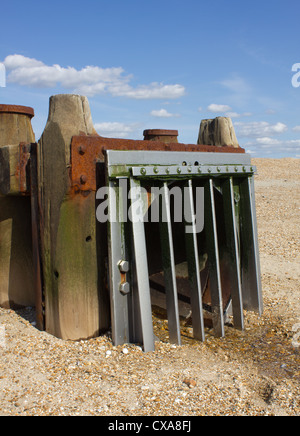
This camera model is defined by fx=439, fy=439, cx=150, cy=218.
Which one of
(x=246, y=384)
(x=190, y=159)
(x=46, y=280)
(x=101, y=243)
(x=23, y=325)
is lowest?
(x=246, y=384)

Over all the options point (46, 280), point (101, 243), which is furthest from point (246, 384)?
point (46, 280)

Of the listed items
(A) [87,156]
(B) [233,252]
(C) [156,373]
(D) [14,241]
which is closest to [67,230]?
(A) [87,156]

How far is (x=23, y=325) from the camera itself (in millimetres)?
4074

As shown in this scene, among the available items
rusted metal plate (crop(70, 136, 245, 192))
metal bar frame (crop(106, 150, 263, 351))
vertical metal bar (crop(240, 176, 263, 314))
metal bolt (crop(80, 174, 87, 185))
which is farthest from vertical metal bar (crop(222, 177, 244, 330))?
metal bolt (crop(80, 174, 87, 185))

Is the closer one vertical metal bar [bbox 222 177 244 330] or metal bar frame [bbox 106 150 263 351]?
Result: metal bar frame [bbox 106 150 263 351]

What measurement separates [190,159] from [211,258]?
97cm

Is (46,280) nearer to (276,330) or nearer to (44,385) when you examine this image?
(44,385)

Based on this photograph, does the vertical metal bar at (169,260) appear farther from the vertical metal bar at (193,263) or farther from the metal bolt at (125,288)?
the metal bolt at (125,288)

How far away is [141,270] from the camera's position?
11.8 ft

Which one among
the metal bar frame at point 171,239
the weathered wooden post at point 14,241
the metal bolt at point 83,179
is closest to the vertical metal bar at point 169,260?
the metal bar frame at point 171,239

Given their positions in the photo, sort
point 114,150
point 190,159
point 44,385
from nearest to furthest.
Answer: point 44,385
point 114,150
point 190,159

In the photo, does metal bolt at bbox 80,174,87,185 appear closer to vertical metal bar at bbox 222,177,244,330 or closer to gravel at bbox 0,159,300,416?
gravel at bbox 0,159,300,416

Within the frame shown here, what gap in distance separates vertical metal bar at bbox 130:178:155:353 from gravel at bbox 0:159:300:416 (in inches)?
6.3

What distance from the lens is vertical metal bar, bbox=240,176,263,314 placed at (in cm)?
477
